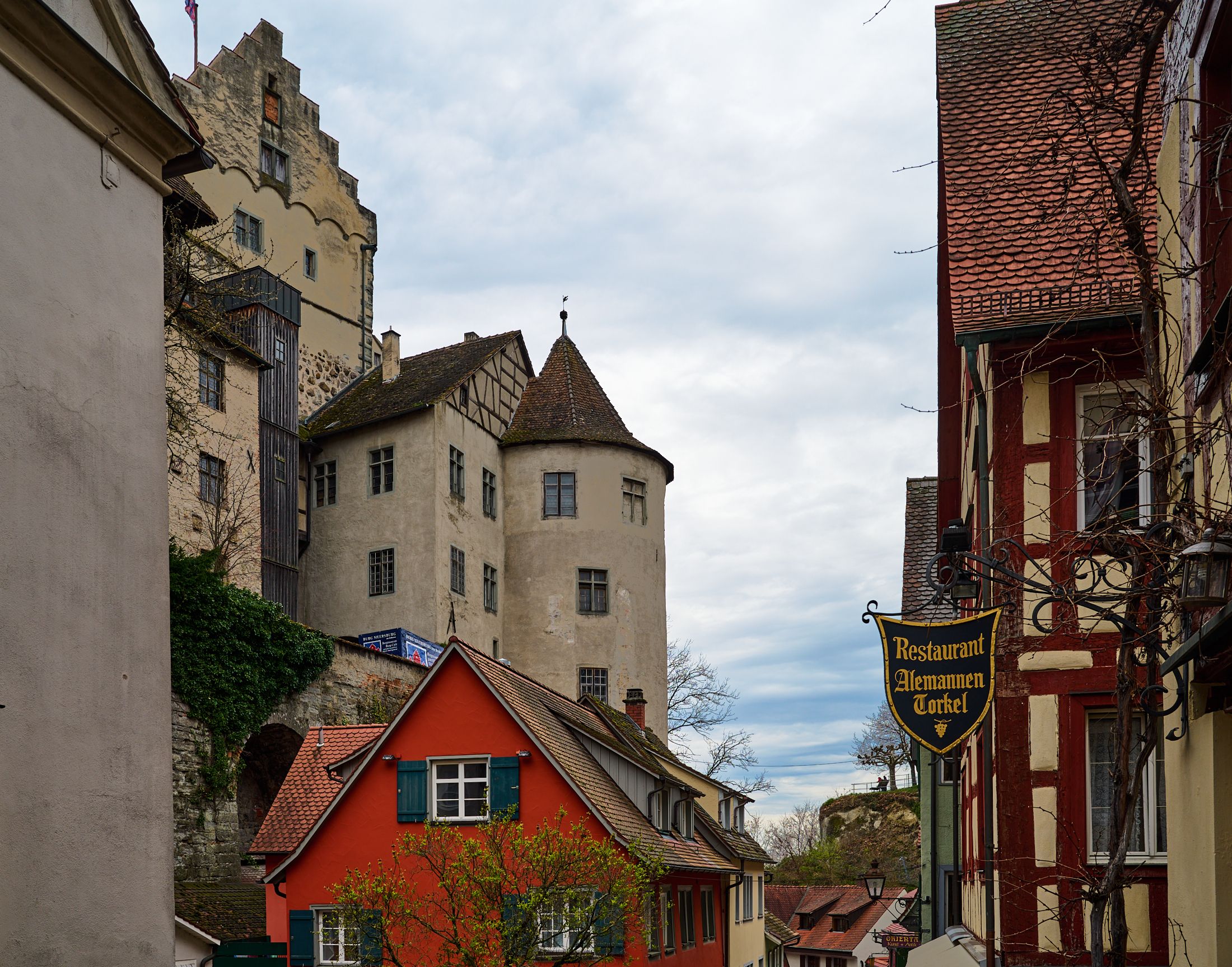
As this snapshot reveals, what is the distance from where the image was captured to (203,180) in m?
38.3

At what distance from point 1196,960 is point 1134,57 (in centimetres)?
784

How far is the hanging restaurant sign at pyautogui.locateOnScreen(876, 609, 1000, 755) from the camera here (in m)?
9.77

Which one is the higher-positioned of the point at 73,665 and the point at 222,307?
the point at 222,307

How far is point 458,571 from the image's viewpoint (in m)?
39.1

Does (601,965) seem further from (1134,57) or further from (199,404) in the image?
(199,404)

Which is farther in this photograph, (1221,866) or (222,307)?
(222,307)

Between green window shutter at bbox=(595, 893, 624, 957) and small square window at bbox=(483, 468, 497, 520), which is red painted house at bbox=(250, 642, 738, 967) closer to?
green window shutter at bbox=(595, 893, 624, 957)

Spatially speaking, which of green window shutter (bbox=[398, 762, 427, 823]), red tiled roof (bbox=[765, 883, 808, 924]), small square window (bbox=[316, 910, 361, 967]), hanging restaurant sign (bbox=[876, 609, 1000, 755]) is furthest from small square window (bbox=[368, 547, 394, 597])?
hanging restaurant sign (bbox=[876, 609, 1000, 755])

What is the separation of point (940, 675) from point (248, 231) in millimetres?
34100

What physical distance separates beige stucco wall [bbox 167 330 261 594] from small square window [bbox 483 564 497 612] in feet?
27.5

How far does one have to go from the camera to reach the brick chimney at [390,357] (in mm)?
43188

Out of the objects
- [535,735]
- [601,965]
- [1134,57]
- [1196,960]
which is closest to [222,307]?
[535,735]

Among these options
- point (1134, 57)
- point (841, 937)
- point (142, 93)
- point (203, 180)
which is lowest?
point (841, 937)

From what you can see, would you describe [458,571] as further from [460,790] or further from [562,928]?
[562,928]
